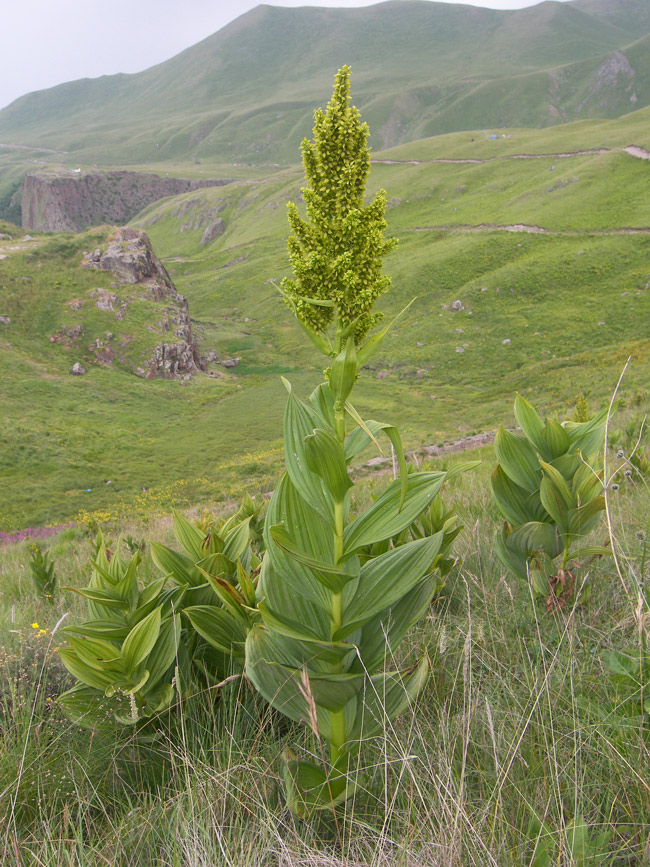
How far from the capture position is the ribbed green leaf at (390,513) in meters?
2.06

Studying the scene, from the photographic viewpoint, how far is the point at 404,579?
220 centimetres

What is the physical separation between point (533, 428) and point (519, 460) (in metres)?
0.25

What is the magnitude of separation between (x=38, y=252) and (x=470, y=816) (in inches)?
2219

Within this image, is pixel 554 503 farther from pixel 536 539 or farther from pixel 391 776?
pixel 391 776

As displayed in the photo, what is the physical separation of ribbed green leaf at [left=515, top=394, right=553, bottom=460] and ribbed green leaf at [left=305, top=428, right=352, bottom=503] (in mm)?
2129

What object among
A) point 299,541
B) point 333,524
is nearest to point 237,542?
point 299,541

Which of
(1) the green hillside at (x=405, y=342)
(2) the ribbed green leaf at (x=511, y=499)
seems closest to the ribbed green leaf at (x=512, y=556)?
(2) the ribbed green leaf at (x=511, y=499)

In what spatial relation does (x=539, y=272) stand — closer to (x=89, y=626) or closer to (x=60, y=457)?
(x=60, y=457)

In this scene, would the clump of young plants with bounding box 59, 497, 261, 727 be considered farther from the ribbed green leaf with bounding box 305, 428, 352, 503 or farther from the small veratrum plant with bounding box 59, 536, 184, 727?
the ribbed green leaf with bounding box 305, 428, 352, 503

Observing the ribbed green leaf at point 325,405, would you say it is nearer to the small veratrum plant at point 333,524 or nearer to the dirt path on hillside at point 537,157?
the small veratrum plant at point 333,524

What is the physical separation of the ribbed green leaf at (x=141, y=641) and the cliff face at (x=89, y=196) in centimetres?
16817

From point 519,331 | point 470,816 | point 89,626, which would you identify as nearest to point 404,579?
point 470,816

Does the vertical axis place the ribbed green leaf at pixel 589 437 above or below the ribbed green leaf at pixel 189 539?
above

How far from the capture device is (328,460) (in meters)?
1.90
